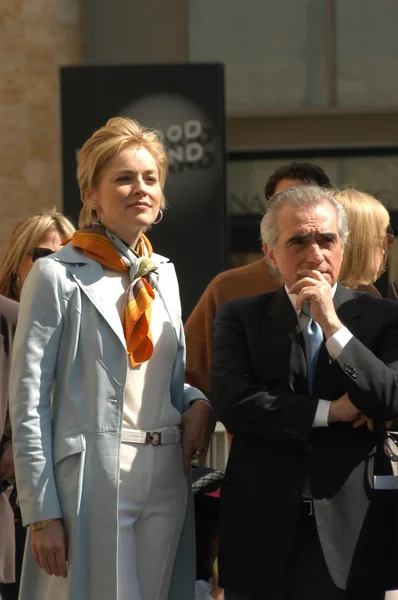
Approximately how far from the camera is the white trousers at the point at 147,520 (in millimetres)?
Answer: 4121

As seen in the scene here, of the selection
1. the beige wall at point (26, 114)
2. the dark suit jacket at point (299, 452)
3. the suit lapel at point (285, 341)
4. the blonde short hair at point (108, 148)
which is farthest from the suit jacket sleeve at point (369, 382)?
the beige wall at point (26, 114)

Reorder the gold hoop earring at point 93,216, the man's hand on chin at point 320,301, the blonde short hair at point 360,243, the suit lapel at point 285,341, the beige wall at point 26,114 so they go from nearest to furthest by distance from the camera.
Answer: the man's hand on chin at point 320,301 → the suit lapel at point 285,341 → the gold hoop earring at point 93,216 → the blonde short hair at point 360,243 → the beige wall at point 26,114

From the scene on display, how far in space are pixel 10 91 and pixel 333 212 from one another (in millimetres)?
8499

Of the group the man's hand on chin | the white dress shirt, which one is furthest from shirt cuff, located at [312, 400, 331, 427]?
the man's hand on chin

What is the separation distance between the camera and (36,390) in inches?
160

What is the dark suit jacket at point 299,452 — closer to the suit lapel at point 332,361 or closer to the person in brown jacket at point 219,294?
the suit lapel at point 332,361

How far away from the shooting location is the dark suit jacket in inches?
157

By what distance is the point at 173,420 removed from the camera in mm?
4285

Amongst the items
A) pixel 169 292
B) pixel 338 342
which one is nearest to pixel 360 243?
pixel 169 292

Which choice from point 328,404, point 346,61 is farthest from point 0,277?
point 346,61

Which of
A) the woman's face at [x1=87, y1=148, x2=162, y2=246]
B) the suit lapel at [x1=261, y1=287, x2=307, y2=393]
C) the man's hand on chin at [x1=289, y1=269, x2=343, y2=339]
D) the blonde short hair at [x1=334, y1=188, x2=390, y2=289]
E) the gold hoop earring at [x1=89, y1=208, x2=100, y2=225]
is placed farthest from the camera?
the blonde short hair at [x1=334, y1=188, x2=390, y2=289]

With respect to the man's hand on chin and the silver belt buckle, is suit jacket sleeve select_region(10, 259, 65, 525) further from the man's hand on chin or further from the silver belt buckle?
the man's hand on chin

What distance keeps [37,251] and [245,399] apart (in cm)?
200

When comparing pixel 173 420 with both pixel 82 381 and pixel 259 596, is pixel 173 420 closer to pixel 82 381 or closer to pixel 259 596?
pixel 82 381
